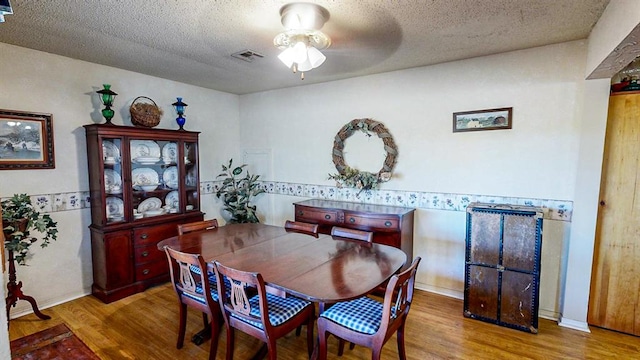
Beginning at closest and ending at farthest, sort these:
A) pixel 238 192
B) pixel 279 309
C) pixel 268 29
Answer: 1. pixel 279 309
2. pixel 268 29
3. pixel 238 192

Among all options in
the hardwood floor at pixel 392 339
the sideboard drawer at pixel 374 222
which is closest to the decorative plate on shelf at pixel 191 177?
the hardwood floor at pixel 392 339

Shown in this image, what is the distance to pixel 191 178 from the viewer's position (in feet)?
12.6

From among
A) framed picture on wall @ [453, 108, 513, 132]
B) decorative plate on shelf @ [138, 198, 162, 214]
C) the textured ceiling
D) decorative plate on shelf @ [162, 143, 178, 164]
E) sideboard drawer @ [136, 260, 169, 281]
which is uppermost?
the textured ceiling

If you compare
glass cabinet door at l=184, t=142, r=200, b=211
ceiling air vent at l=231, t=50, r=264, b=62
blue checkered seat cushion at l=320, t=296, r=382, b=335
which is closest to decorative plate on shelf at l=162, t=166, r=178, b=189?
glass cabinet door at l=184, t=142, r=200, b=211

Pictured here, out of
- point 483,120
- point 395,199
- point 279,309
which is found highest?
point 483,120

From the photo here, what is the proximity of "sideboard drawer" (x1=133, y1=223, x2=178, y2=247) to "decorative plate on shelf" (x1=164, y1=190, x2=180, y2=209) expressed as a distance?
240mm

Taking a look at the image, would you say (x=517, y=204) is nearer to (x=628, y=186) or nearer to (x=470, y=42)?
(x=628, y=186)

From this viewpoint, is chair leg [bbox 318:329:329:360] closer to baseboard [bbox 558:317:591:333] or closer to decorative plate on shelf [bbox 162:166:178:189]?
baseboard [bbox 558:317:591:333]

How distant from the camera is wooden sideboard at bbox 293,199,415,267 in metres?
2.99

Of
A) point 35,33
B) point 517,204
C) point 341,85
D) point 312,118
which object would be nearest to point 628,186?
point 517,204

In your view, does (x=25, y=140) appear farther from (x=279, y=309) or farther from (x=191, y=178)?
(x=279, y=309)

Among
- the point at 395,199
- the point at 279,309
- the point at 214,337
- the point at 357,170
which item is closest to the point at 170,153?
the point at 357,170

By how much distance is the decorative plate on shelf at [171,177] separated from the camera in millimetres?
3648

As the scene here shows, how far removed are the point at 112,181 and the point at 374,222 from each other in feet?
8.81
